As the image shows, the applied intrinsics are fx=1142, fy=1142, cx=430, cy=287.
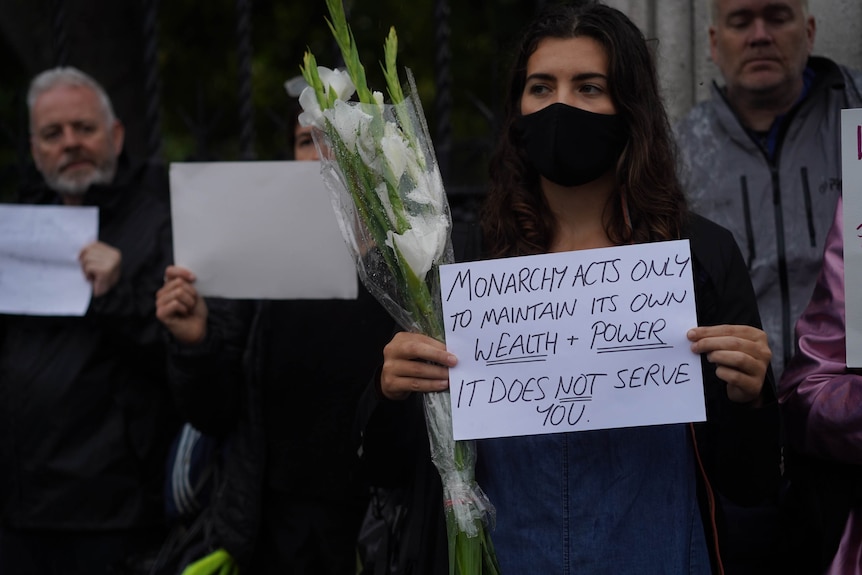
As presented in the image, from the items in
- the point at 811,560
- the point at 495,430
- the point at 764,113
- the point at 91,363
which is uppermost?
the point at 764,113

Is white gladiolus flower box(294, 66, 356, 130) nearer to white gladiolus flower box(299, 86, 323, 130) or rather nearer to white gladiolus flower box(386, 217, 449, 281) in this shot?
white gladiolus flower box(299, 86, 323, 130)

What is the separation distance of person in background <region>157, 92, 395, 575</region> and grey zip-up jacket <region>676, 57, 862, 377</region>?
98 centimetres

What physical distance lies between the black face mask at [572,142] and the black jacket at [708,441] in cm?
22

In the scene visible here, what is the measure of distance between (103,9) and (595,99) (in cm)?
401

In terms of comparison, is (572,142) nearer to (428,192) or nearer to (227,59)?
(428,192)

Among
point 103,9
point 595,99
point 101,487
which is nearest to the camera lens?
point 595,99

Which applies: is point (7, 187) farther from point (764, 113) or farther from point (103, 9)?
point (764, 113)

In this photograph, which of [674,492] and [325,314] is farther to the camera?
[325,314]

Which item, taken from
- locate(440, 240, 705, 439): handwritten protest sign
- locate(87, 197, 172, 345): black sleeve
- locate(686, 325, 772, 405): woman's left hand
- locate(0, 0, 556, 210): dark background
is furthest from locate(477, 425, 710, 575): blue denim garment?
locate(87, 197, 172, 345): black sleeve

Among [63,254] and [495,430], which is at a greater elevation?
[63,254]

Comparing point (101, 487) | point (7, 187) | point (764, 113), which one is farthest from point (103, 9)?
point (764, 113)

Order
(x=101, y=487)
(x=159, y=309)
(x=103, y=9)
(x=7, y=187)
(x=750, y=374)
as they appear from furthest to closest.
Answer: (x=103, y=9), (x=7, y=187), (x=101, y=487), (x=159, y=309), (x=750, y=374)

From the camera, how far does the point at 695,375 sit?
2.08 m

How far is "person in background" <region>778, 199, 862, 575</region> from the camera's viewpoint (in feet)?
7.51
